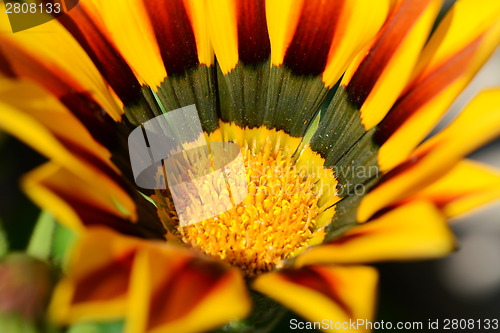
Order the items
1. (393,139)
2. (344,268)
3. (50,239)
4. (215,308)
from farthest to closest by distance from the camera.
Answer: (393,139), (50,239), (344,268), (215,308)

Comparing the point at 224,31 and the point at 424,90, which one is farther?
the point at 224,31

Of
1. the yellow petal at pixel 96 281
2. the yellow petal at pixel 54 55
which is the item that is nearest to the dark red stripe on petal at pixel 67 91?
the yellow petal at pixel 54 55

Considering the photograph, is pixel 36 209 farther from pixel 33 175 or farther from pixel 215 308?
pixel 215 308

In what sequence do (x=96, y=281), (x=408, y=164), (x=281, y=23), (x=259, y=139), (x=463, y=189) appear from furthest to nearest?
(x=259, y=139) → (x=281, y=23) → (x=408, y=164) → (x=463, y=189) → (x=96, y=281)

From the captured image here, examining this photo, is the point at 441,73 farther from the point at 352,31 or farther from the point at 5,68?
the point at 5,68

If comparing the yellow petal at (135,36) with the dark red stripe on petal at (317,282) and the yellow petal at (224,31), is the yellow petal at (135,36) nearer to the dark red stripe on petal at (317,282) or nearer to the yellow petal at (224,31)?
the yellow petal at (224,31)

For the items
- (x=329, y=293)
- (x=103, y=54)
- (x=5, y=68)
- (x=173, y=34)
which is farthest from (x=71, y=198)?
(x=173, y=34)

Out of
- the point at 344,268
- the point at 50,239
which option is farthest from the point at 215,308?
the point at 50,239
